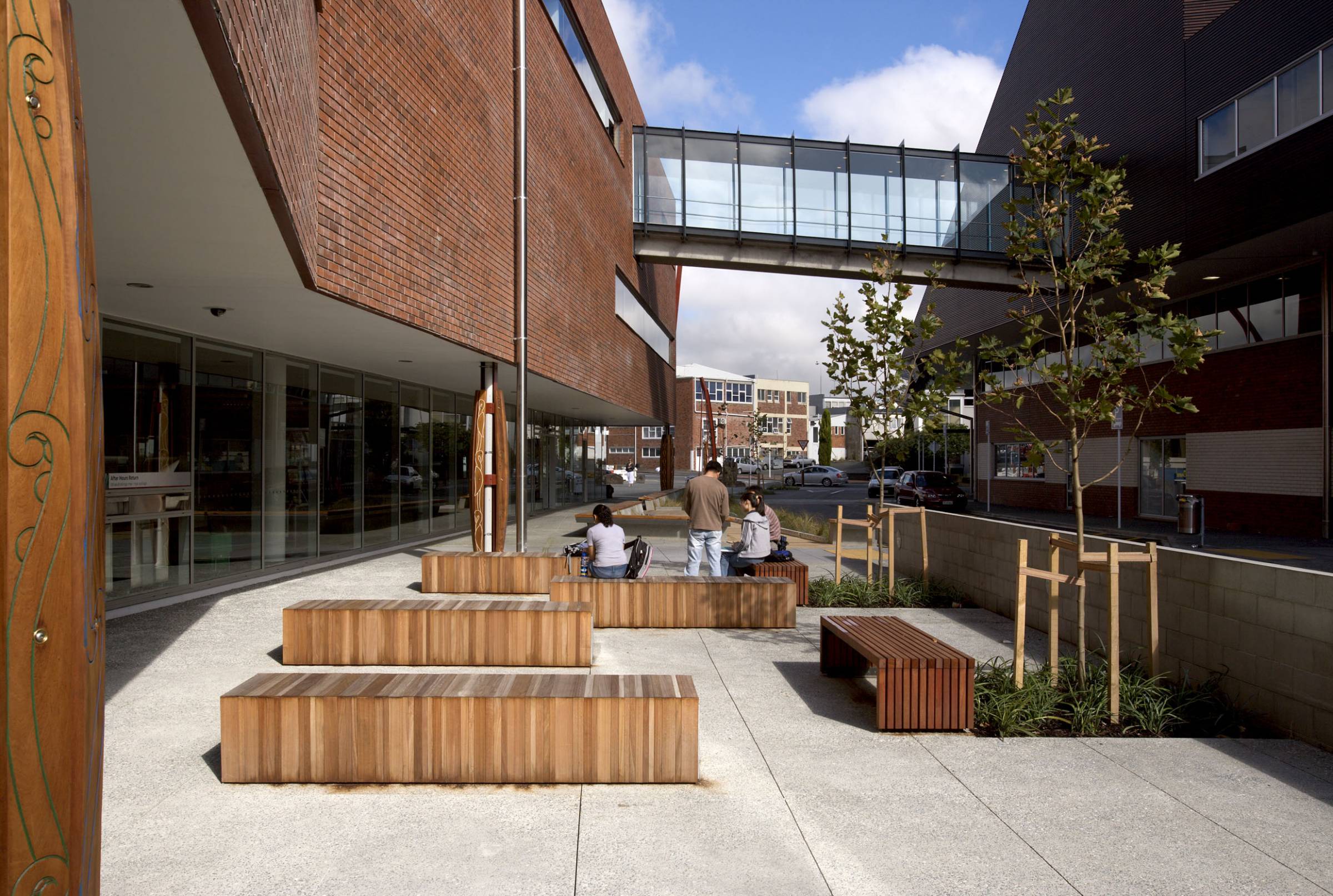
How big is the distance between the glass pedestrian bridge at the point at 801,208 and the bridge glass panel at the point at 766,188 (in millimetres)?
25

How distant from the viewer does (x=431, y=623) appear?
24.3 ft

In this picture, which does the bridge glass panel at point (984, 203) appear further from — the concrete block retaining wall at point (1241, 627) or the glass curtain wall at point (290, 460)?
the glass curtain wall at point (290, 460)

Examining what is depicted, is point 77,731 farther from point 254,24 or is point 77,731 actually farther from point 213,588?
point 213,588

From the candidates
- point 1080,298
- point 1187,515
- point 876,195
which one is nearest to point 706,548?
point 1080,298

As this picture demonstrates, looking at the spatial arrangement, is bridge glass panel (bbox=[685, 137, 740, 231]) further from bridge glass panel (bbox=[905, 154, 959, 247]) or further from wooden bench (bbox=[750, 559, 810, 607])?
wooden bench (bbox=[750, 559, 810, 607])

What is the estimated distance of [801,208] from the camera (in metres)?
27.3

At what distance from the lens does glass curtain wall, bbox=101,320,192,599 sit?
977cm

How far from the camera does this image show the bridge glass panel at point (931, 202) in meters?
27.8

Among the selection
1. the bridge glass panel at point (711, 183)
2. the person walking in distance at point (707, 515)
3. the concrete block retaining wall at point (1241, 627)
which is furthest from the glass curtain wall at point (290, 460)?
the bridge glass panel at point (711, 183)

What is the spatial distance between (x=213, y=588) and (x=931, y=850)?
10005mm

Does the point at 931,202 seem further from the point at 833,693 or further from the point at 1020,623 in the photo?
the point at 833,693

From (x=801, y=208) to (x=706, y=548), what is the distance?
18.2 m

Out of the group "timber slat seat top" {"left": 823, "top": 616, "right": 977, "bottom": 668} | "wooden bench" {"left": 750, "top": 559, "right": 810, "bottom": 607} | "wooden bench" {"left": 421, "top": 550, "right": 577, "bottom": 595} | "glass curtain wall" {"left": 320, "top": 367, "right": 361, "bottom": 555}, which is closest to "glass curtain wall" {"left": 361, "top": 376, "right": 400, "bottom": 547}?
"glass curtain wall" {"left": 320, "top": 367, "right": 361, "bottom": 555}

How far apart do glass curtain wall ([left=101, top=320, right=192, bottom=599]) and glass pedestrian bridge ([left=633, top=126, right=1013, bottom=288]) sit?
59.4ft
